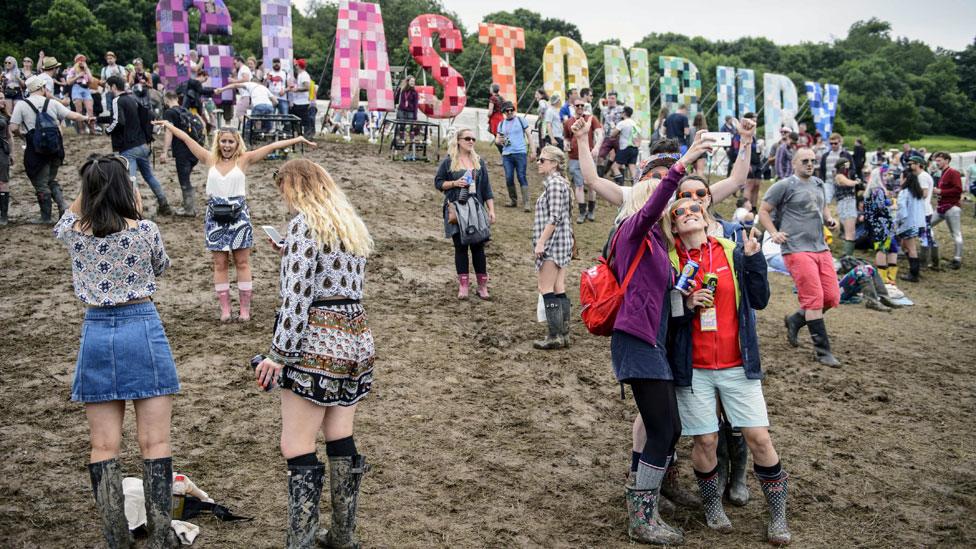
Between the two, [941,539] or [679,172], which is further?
[941,539]

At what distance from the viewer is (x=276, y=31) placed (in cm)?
1736

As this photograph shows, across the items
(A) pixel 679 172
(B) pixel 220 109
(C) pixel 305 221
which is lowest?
(C) pixel 305 221

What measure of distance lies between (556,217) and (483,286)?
6.92 ft

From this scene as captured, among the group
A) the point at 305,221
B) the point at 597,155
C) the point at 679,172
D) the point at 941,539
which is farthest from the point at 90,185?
the point at 597,155

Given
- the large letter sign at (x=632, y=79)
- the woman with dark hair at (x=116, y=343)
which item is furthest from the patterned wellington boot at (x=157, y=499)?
the large letter sign at (x=632, y=79)

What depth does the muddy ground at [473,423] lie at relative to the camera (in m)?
4.73

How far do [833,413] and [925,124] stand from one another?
63442 millimetres

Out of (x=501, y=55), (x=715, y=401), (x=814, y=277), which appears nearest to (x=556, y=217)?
(x=814, y=277)

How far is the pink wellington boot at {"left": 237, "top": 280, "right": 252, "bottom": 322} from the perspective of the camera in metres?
8.05

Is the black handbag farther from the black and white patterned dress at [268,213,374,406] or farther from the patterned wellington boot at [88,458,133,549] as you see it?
the black and white patterned dress at [268,213,374,406]

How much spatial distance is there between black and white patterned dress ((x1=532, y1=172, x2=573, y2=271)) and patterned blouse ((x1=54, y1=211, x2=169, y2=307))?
168 inches

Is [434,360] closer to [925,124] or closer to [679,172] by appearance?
[679,172]

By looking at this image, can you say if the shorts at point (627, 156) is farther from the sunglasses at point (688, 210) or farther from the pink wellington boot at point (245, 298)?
the sunglasses at point (688, 210)

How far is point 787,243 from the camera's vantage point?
8.06 metres
